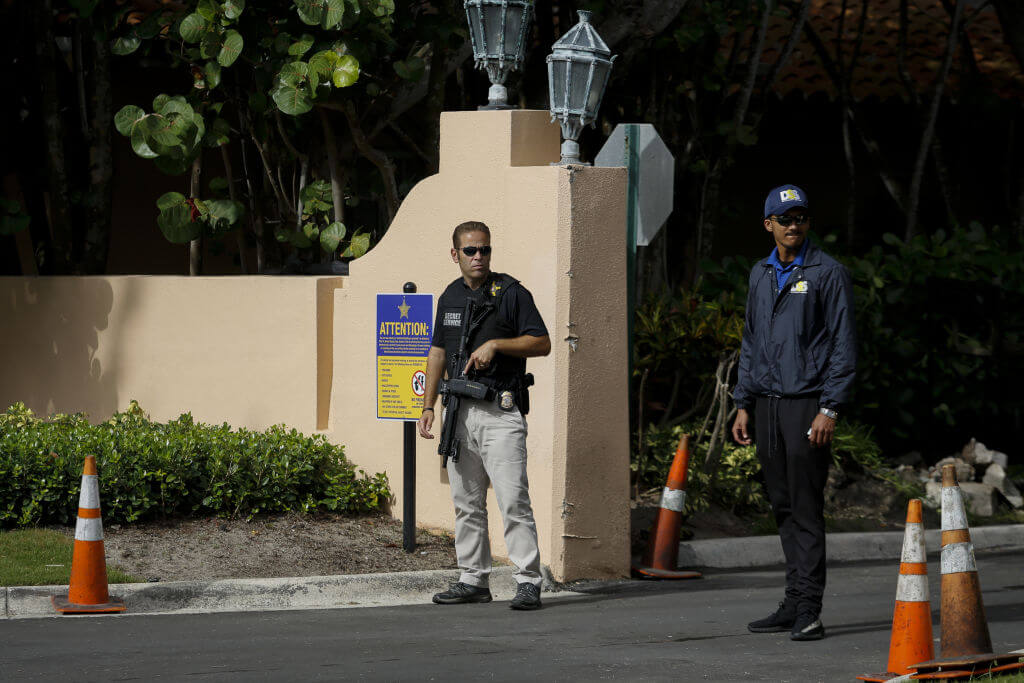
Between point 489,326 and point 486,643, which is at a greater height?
point 489,326

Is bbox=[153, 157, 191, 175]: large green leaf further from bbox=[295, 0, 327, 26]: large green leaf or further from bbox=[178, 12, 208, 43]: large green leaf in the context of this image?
bbox=[295, 0, 327, 26]: large green leaf

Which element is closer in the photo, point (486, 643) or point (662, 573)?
point (486, 643)

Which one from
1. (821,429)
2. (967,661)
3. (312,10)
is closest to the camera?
(967,661)

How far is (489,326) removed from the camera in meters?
7.64

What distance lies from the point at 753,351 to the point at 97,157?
7119 mm

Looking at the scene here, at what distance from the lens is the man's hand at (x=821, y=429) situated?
6.72 meters

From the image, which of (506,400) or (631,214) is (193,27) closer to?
(631,214)

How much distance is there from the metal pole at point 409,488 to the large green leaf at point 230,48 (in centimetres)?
324

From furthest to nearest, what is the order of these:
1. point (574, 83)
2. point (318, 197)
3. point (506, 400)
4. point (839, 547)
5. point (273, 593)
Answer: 1. point (318, 197)
2. point (839, 547)
3. point (574, 83)
4. point (273, 593)
5. point (506, 400)

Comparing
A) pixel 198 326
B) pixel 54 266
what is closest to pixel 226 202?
pixel 198 326

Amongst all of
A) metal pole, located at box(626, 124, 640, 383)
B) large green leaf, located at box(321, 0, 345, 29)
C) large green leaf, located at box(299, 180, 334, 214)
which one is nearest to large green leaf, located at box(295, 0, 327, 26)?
large green leaf, located at box(321, 0, 345, 29)

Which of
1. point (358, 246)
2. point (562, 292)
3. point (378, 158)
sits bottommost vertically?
point (562, 292)

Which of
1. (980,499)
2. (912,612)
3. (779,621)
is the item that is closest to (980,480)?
(980,499)

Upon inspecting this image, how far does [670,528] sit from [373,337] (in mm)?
2381
